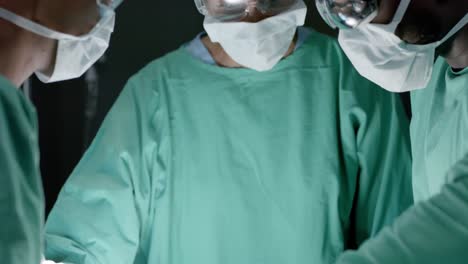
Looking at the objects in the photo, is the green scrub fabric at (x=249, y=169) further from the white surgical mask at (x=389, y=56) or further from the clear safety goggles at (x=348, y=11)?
the clear safety goggles at (x=348, y=11)

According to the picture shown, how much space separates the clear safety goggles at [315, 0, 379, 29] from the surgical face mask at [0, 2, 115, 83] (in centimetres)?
44

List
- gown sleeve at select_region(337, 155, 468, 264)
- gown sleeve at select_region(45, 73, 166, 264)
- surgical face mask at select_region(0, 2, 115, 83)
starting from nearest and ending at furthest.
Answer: gown sleeve at select_region(337, 155, 468, 264) < surgical face mask at select_region(0, 2, 115, 83) < gown sleeve at select_region(45, 73, 166, 264)

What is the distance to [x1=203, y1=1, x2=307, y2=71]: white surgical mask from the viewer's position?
186 centimetres

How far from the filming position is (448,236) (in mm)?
1057

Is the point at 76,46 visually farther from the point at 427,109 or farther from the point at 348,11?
the point at 427,109

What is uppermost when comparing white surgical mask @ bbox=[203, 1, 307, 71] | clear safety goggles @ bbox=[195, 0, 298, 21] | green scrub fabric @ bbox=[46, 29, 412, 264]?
clear safety goggles @ bbox=[195, 0, 298, 21]

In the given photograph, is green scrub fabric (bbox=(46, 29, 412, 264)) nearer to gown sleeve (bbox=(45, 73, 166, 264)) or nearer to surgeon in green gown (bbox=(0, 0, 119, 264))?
gown sleeve (bbox=(45, 73, 166, 264))

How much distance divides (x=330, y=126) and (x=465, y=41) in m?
0.60

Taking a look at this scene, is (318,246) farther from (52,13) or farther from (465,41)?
(52,13)

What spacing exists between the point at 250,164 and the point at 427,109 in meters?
0.50

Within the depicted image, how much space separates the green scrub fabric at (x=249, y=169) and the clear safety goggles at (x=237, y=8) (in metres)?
0.19

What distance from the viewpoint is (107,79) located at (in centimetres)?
244

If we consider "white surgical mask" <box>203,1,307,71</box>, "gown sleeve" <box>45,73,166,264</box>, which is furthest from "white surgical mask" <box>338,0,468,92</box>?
"gown sleeve" <box>45,73,166,264</box>

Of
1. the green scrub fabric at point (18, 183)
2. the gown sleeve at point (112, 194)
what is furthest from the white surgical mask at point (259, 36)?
the green scrub fabric at point (18, 183)
